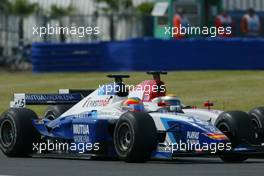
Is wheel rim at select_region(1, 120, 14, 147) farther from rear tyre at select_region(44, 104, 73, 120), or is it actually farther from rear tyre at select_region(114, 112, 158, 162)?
rear tyre at select_region(114, 112, 158, 162)

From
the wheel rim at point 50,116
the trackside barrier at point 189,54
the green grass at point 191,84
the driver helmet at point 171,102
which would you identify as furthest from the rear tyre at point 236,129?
the trackside barrier at point 189,54

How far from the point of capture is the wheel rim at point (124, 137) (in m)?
13.8

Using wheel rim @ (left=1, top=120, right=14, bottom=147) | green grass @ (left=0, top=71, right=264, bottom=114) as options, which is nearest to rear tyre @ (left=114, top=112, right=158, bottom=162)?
wheel rim @ (left=1, top=120, right=14, bottom=147)

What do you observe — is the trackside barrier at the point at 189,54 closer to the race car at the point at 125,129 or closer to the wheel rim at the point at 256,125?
the race car at the point at 125,129

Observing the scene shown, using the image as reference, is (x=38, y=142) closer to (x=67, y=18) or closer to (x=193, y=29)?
(x=193, y=29)

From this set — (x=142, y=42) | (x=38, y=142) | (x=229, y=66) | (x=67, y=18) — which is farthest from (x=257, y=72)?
(x=38, y=142)

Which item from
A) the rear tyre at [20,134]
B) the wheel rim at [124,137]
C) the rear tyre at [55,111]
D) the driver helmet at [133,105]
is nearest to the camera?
the wheel rim at [124,137]

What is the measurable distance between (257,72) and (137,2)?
57.7 feet

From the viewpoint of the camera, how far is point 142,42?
32.2 meters

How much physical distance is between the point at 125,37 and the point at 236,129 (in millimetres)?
27035

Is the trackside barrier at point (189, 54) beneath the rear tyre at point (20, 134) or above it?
above

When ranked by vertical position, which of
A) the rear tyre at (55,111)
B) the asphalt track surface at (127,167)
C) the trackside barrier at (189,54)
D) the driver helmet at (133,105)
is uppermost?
the trackside barrier at (189,54)

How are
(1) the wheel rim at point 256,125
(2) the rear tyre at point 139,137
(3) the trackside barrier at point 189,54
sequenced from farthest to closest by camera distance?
(3) the trackside barrier at point 189,54 → (1) the wheel rim at point 256,125 → (2) the rear tyre at point 139,137

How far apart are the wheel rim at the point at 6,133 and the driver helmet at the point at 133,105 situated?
71.6 inches
